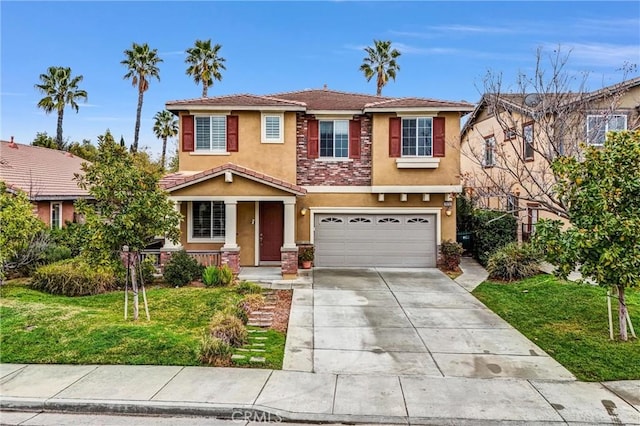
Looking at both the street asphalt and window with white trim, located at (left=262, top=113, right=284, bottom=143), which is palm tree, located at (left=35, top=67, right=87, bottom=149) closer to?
window with white trim, located at (left=262, top=113, right=284, bottom=143)

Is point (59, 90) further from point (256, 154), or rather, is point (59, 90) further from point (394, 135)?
point (394, 135)

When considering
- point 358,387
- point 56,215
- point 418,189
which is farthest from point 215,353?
point 56,215

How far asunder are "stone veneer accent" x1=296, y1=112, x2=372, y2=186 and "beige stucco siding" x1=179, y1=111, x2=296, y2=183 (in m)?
0.44

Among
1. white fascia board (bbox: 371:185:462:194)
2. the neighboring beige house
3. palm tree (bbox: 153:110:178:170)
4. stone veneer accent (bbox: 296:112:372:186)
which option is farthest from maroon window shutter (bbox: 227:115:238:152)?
palm tree (bbox: 153:110:178:170)

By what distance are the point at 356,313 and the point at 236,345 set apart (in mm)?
3578

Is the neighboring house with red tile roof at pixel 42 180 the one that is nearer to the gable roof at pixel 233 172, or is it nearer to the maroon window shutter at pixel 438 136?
the gable roof at pixel 233 172

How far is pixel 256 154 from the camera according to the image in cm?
1684

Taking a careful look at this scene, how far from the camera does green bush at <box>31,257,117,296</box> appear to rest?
12546 millimetres

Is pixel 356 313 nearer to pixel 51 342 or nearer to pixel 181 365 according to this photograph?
pixel 181 365

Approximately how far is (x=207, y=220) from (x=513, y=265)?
1091cm

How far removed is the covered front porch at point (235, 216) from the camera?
1488cm

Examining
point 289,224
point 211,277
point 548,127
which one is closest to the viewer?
point 548,127

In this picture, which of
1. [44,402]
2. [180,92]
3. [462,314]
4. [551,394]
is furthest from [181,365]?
[180,92]

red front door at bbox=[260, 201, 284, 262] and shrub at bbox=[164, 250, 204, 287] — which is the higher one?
red front door at bbox=[260, 201, 284, 262]
